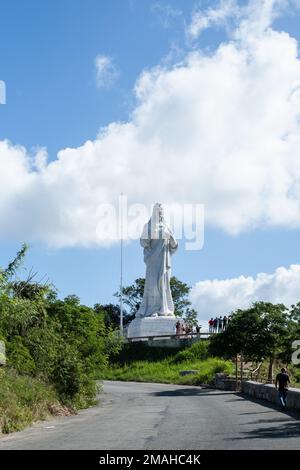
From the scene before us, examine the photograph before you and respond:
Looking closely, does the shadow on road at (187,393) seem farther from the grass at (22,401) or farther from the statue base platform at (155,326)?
the statue base platform at (155,326)

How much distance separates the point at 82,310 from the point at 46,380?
646 cm

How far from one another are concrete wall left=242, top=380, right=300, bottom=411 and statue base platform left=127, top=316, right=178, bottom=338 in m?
Result: 23.1

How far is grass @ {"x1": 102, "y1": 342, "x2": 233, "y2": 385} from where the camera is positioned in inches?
1720

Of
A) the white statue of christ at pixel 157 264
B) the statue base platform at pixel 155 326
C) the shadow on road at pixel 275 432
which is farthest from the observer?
the white statue of christ at pixel 157 264

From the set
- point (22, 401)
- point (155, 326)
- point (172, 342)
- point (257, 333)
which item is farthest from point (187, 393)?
point (155, 326)

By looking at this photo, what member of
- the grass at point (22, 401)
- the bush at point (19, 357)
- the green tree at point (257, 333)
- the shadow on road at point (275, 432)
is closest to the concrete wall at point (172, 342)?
the green tree at point (257, 333)

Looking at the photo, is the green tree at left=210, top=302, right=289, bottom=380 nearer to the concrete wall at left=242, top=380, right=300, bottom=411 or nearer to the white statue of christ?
the concrete wall at left=242, top=380, right=300, bottom=411

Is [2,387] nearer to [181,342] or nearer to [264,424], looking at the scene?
[264,424]

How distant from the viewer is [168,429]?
1611 cm

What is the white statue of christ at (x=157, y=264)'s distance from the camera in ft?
195

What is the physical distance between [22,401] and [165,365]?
3166 centimetres

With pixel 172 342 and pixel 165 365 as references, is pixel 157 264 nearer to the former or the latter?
pixel 172 342

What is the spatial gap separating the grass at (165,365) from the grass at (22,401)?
69.6ft
